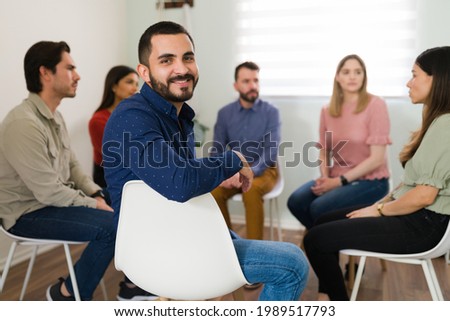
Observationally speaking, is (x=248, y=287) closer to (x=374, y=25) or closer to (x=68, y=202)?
(x=68, y=202)

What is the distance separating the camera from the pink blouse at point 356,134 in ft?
7.79

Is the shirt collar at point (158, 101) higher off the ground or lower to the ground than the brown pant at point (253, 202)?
higher

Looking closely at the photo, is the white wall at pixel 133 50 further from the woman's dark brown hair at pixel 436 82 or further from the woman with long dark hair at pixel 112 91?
the woman's dark brown hair at pixel 436 82

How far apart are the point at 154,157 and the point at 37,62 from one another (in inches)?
44.6

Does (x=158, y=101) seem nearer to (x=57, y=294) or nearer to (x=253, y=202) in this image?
(x=57, y=294)

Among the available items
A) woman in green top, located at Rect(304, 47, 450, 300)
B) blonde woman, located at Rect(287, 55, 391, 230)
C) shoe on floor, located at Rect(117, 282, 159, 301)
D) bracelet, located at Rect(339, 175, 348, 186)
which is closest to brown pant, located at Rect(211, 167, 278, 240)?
blonde woman, located at Rect(287, 55, 391, 230)

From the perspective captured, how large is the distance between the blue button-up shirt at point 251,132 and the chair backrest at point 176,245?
150 centimetres

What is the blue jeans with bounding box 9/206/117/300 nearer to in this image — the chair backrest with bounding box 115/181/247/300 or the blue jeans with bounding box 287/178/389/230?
the chair backrest with bounding box 115/181/247/300

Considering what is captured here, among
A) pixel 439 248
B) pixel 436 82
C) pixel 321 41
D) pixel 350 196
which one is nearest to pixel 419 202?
pixel 439 248

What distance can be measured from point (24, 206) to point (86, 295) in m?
0.43

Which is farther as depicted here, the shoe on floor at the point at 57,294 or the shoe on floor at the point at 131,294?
the shoe on floor at the point at 131,294

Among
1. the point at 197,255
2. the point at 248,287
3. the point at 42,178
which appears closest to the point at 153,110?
the point at 197,255

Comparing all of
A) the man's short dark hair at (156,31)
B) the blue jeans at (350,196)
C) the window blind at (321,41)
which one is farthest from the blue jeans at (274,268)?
the window blind at (321,41)

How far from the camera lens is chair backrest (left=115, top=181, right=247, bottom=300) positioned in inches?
44.9
